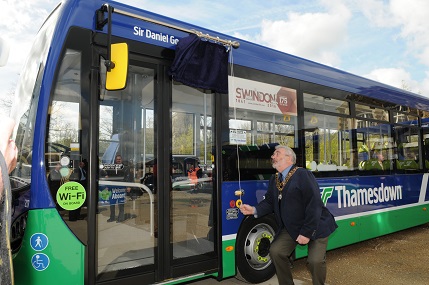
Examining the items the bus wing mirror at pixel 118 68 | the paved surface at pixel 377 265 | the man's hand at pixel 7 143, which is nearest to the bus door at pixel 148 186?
the bus wing mirror at pixel 118 68

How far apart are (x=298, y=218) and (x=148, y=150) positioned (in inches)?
67.5

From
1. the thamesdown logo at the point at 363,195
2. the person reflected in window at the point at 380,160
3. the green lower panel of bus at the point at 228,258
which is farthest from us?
the person reflected in window at the point at 380,160

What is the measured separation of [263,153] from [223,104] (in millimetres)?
908

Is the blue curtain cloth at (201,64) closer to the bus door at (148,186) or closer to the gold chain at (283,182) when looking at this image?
the bus door at (148,186)

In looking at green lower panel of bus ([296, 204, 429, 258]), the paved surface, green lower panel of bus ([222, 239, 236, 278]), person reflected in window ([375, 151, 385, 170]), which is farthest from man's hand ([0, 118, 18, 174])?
person reflected in window ([375, 151, 385, 170])

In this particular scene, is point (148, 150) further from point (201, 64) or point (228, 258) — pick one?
point (228, 258)

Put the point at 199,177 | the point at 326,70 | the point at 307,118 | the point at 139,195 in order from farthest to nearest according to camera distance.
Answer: the point at 326,70 → the point at 307,118 → the point at 199,177 → the point at 139,195

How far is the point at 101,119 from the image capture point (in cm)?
353

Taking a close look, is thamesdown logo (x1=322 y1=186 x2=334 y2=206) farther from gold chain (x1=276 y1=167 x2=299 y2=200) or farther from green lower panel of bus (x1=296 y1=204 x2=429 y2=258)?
gold chain (x1=276 y1=167 x2=299 y2=200)

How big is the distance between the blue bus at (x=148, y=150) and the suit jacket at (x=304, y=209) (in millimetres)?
824

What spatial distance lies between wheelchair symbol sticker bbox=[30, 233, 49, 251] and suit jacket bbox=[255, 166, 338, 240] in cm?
230

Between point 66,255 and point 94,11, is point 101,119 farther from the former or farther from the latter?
point 66,255

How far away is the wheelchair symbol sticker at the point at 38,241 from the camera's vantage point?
303 centimetres

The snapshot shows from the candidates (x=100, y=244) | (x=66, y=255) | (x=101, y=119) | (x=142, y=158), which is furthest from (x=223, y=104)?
(x=66, y=255)
